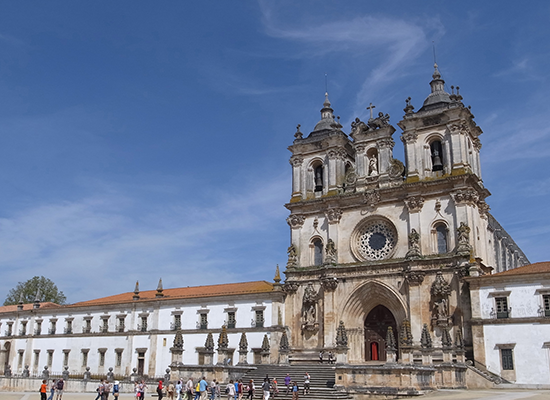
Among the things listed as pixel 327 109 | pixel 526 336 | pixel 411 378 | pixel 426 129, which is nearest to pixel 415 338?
pixel 526 336

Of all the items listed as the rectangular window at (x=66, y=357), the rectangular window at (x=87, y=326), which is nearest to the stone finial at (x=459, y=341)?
the rectangular window at (x=87, y=326)

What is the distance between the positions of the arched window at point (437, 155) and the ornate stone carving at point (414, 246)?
17.5 feet

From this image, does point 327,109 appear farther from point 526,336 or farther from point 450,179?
point 526,336

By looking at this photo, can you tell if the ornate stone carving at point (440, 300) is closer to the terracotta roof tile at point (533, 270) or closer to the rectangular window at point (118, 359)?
the terracotta roof tile at point (533, 270)

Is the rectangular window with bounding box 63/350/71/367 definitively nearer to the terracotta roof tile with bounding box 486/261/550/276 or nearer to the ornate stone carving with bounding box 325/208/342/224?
the ornate stone carving with bounding box 325/208/342/224

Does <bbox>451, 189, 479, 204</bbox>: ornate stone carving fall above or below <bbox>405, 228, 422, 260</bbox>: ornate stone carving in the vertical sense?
above

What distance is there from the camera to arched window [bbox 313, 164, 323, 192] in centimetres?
4684

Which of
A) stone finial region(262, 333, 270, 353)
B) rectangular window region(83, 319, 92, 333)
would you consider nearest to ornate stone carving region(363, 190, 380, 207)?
stone finial region(262, 333, 270, 353)

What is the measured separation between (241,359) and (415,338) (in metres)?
12.0

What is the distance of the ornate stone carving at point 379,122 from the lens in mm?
44562

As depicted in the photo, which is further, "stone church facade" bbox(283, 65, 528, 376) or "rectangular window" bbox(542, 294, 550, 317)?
"stone church facade" bbox(283, 65, 528, 376)

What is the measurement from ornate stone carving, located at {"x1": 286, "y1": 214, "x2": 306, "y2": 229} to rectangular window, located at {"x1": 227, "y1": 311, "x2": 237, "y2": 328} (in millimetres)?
8553

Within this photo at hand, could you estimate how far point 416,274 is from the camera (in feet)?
126

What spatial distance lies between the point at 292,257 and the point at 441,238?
11181 millimetres
